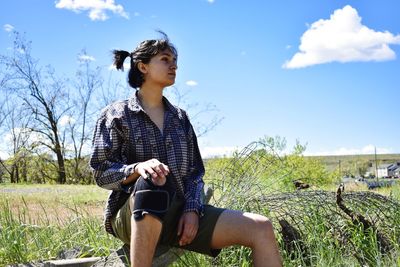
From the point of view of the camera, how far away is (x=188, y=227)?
85.6 inches

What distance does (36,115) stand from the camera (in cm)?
1547

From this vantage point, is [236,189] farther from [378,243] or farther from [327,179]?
[327,179]

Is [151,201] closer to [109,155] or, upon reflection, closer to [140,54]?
[109,155]

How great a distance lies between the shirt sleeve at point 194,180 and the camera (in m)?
2.24

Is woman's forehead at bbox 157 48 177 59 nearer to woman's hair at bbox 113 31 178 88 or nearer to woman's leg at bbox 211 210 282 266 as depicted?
woman's hair at bbox 113 31 178 88

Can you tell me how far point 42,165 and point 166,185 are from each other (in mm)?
14682

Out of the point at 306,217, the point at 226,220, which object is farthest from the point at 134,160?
the point at 306,217

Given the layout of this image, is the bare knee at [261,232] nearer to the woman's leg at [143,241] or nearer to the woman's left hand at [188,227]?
the woman's left hand at [188,227]

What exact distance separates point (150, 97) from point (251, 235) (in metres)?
0.79

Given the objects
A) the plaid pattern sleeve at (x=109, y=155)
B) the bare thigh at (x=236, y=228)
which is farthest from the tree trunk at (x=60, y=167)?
the bare thigh at (x=236, y=228)

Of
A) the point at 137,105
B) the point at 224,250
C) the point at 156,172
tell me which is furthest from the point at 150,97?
Result: the point at 224,250

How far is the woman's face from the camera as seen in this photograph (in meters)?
2.42

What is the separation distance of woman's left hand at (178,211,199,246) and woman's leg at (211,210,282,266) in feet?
0.29

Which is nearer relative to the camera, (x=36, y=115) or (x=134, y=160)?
(x=134, y=160)
